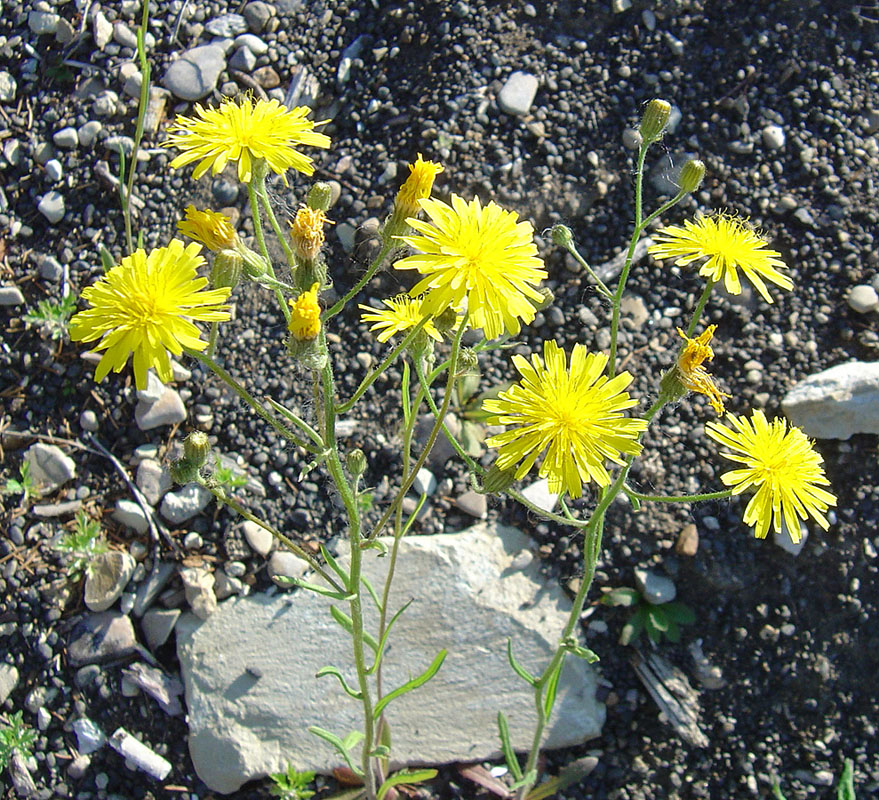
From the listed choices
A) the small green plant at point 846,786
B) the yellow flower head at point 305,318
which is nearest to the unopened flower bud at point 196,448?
the yellow flower head at point 305,318

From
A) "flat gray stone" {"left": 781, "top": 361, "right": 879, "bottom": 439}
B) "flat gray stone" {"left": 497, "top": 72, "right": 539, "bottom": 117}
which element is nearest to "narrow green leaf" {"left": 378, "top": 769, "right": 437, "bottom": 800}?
"flat gray stone" {"left": 781, "top": 361, "right": 879, "bottom": 439}

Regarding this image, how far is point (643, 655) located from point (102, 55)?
13.6 feet

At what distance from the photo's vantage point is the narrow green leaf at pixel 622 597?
11.5 feet

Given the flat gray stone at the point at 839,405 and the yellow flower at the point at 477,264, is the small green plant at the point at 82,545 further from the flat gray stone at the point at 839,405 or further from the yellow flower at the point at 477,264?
the flat gray stone at the point at 839,405

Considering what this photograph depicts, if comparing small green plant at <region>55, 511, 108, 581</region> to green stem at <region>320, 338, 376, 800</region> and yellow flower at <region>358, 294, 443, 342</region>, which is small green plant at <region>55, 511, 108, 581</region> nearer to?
green stem at <region>320, 338, 376, 800</region>

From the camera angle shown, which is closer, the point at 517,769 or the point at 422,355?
the point at 422,355

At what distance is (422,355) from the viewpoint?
2.56 metres

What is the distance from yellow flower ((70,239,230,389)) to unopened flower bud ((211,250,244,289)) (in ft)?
0.25

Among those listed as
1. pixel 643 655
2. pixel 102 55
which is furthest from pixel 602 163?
pixel 102 55

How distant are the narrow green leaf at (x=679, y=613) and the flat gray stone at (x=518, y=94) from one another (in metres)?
2.60

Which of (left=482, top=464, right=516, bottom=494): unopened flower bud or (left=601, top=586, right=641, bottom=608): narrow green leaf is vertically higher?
(left=482, top=464, right=516, bottom=494): unopened flower bud

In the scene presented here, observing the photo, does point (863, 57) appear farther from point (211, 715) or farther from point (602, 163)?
point (211, 715)

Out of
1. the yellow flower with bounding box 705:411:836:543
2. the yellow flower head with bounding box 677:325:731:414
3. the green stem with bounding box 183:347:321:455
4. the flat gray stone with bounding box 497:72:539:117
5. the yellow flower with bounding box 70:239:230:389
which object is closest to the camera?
the green stem with bounding box 183:347:321:455

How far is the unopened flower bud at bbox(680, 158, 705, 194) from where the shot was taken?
9.15 feet
